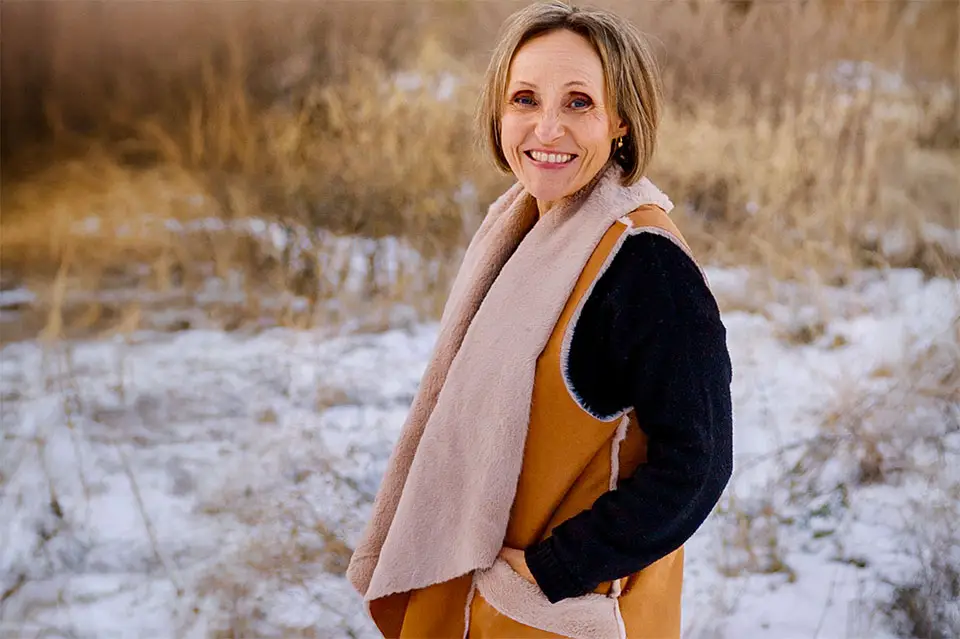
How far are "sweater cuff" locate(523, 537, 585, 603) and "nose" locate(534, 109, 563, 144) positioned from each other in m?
0.55

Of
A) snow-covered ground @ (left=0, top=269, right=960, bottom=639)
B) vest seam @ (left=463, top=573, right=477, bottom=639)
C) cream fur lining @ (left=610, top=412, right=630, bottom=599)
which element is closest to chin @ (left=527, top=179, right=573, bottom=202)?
cream fur lining @ (left=610, top=412, right=630, bottom=599)

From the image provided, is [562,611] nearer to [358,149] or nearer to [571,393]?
[571,393]

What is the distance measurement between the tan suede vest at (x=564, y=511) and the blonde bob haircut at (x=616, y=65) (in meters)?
0.11

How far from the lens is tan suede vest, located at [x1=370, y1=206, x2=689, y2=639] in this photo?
1127 mm

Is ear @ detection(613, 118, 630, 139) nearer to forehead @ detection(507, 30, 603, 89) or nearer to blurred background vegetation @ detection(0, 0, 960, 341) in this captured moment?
forehead @ detection(507, 30, 603, 89)

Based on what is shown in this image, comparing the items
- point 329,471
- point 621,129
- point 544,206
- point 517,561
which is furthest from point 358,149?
point 517,561

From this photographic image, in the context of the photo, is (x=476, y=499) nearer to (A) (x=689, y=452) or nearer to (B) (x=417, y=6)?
(A) (x=689, y=452)

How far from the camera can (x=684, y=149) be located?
A: 419 cm

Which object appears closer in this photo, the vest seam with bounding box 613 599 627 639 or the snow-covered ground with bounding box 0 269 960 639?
the vest seam with bounding box 613 599 627 639

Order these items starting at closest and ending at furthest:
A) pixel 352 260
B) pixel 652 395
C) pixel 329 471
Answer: pixel 652 395
pixel 329 471
pixel 352 260

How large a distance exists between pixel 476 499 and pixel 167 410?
7.99 feet

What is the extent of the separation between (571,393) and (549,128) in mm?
358

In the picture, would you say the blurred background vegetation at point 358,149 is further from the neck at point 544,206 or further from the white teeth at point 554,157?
the white teeth at point 554,157

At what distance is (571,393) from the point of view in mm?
1112
